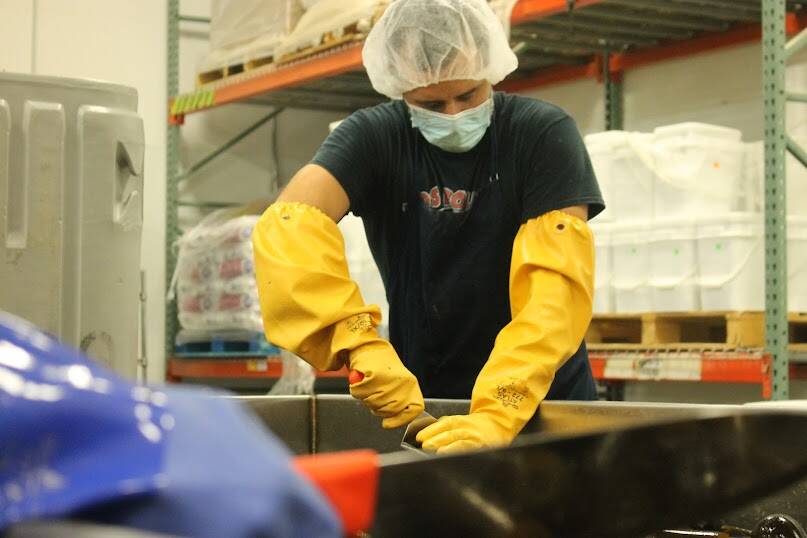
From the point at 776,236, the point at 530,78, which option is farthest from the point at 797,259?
the point at 530,78

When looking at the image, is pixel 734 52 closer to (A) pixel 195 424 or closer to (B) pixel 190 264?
(B) pixel 190 264

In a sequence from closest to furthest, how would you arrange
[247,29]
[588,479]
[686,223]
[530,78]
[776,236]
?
[588,479], [776,236], [686,223], [247,29], [530,78]

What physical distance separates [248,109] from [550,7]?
13.1 ft

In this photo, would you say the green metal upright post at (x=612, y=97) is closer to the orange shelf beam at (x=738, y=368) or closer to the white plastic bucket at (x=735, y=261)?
the white plastic bucket at (x=735, y=261)

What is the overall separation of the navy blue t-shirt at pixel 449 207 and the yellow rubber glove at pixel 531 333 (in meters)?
0.17

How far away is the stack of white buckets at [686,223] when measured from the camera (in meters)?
4.86

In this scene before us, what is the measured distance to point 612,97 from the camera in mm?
6973

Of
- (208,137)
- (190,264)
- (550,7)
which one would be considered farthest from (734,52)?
(208,137)

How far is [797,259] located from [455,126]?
2.53 metres

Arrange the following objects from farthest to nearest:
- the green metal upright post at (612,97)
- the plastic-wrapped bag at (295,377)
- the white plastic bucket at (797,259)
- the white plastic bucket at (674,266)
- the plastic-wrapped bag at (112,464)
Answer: the green metal upright post at (612,97)
the plastic-wrapped bag at (295,377)
the white plastic bucket at (674,266)
the white plastic bucket at (797,259)
the plastic-wrapped bag at (112,464)

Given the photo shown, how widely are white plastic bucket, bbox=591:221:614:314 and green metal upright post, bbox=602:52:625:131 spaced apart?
176 cm

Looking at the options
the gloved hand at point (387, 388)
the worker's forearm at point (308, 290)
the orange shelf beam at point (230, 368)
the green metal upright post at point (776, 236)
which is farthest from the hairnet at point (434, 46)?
the orange shelf beam at point (230, 368)

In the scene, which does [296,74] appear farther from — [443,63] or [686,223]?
[443,63]

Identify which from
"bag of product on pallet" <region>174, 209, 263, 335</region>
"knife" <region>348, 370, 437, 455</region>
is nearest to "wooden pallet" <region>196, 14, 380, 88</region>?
"bag of product on pallet" <region>174, 209, 263, 335</region>
